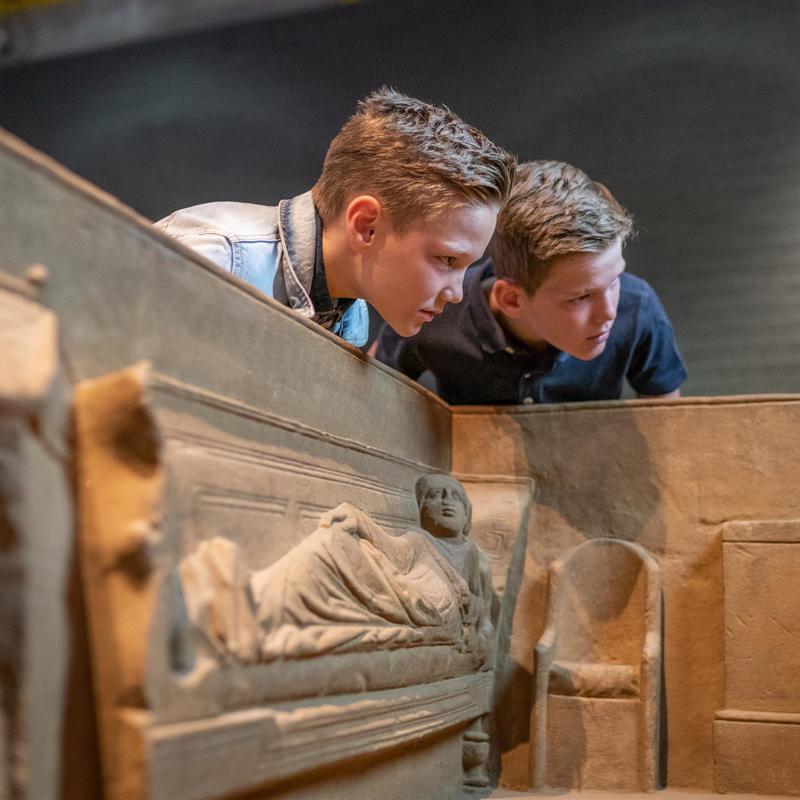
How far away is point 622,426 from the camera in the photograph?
14.1 feet

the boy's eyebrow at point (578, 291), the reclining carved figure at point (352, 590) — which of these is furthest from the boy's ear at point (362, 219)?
the boy's eyebrow at point (578, 291)

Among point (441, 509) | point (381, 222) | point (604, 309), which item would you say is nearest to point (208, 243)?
point (381, 222)

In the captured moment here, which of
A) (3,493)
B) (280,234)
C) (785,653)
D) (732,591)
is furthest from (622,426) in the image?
(3,493)

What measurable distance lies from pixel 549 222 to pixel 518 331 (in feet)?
2.42

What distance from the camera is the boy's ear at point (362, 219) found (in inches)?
130

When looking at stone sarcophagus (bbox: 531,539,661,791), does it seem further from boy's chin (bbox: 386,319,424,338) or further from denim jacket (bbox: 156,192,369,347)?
denim jacket (bbox: 156,192,369,347)

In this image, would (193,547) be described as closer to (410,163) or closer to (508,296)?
(410,163)

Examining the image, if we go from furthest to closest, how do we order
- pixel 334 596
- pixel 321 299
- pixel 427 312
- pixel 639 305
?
pixel 639 305 → pixel 321 299 → pixel 427 312 → pixel 334 596

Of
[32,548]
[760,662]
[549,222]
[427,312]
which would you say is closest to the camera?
[32,548]

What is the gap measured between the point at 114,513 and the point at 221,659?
15.9 inches

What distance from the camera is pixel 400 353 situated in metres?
5.01

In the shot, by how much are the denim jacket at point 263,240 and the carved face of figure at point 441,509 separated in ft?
2.49

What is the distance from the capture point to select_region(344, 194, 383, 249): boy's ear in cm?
329

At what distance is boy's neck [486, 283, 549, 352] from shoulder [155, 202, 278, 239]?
55.8 inches
